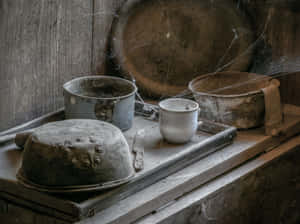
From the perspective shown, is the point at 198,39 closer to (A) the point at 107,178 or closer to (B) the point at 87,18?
(B) the point at 87,18

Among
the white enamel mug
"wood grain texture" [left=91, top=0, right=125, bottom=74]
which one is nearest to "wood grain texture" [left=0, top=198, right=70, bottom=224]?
the white enamel mug

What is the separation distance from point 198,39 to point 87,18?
48 centimetres

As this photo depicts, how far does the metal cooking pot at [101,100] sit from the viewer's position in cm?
167

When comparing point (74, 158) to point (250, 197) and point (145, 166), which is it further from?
point (250, 197)

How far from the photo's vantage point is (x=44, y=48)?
1.77m

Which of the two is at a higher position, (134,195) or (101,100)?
(101,100)

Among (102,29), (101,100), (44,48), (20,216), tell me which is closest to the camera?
(20,216)

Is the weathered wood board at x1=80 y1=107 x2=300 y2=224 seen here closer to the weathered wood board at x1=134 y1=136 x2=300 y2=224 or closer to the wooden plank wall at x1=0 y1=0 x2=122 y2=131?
the weathered wood board at x1=134 y1=136 x2=300 y2=224

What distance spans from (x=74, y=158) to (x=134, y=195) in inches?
9.7

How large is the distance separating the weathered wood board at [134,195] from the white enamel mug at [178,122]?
100 millimetres

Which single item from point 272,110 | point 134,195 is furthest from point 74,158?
point 272,110

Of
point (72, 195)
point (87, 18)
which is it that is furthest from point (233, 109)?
point (72, 195)

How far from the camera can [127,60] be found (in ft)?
6.88

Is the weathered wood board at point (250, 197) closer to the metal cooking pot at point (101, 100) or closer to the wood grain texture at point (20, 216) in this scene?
Answer: the wood grain texture at point (20, 216)
